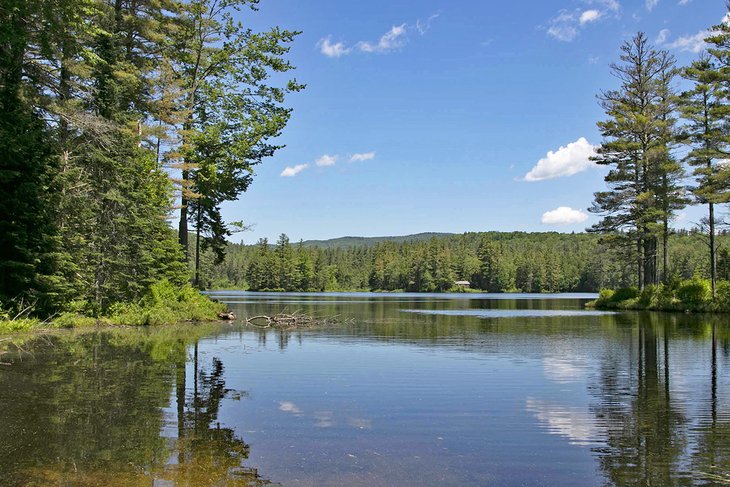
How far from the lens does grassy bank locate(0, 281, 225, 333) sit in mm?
19641

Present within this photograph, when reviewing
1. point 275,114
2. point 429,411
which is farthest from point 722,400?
point 275,114

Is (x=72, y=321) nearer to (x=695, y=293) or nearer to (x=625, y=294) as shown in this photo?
(x=695, y=293)

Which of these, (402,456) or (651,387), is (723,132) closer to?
(651,387)

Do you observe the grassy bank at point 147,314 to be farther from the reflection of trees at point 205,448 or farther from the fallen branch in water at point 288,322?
the reflection of trees at point 205,448

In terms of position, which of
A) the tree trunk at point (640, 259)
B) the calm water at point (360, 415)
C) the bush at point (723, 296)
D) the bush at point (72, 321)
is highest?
the tree trunk at point (640, 259)

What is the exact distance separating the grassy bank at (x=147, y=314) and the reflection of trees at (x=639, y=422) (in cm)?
1804

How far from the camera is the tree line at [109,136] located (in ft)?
64.7

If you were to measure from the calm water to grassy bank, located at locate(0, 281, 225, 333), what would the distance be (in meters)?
1.91

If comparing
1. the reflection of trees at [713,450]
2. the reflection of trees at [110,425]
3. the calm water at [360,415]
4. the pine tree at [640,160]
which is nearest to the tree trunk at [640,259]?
the pine tree at [640,160]

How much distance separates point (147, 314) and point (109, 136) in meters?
8.55

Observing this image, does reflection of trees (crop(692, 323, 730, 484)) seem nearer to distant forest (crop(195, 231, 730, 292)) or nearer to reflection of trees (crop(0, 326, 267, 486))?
reflection of trees (crop(0, 326, 267, 486))

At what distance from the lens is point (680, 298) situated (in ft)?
127

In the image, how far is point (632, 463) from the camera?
708cm

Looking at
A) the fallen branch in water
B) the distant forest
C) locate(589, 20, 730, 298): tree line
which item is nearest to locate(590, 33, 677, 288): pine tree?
locate(589, 20, 730, 298): tree line
